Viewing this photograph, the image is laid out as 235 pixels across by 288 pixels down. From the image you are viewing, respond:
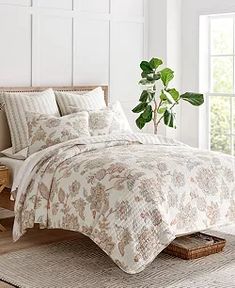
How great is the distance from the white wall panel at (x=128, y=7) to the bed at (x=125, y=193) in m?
2.15

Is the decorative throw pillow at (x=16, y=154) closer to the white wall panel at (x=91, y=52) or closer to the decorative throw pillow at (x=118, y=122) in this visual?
the decorative throw pillow at (x=118, y=122)

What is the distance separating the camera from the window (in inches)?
278

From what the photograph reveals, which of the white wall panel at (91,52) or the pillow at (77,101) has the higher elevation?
the white wall panel at (91,52)

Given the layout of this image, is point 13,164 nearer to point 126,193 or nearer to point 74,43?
point 126,193

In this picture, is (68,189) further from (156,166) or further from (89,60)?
(89,60)

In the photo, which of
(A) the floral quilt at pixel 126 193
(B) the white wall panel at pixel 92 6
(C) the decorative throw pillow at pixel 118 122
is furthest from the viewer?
(B) the white wall panel at pixel 92 6

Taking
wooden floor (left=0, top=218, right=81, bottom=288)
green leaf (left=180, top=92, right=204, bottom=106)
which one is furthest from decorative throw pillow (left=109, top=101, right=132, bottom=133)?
wooden floor (left=0, top=218, right=81, bottom=288)

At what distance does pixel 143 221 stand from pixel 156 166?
0.48m

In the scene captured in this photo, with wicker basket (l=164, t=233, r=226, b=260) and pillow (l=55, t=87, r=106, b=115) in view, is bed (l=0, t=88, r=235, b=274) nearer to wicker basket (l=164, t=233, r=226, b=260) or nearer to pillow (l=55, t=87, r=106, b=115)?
wicker basket (l=164, t=233, r=226, b=260)

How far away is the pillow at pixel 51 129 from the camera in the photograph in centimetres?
533

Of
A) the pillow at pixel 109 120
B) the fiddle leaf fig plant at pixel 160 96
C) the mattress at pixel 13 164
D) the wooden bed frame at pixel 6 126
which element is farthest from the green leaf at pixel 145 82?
the mattress at pixel 13 164

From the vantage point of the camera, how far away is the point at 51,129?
5363 millimetres

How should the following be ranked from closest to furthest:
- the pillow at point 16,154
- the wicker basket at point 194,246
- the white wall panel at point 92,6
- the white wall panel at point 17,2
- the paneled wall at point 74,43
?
the wicker basket at point 194,246
the pillow at point 16,154
the white wall panel at point 17,2
the paneled wall at point 74,43
the white wall panel at point 92,6

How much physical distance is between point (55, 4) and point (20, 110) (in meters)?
1.23
